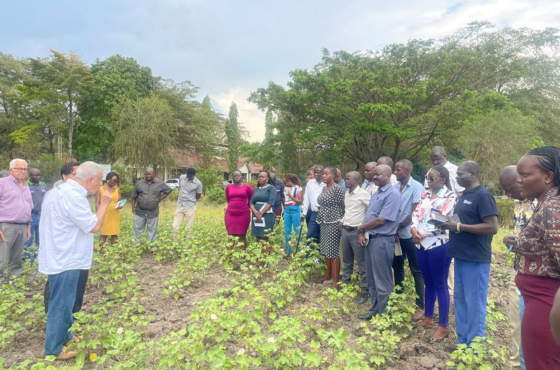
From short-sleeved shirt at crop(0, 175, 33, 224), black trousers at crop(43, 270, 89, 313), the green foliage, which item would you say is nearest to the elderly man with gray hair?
short-sleeved shirt at crop(0, 175, 33, 224)

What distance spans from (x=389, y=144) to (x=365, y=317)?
20.6 m

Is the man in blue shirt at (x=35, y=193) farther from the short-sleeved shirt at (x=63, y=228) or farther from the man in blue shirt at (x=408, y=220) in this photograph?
the man in blue shirt at (x=408, y=220)

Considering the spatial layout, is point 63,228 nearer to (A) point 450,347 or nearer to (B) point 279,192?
(A) point 450,347

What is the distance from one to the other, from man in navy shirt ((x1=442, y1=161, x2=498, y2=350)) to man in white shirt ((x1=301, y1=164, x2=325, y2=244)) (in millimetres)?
2854

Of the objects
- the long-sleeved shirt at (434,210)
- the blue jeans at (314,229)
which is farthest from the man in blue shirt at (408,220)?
the blue jeans at (314,229)

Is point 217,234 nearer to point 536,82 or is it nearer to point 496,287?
point 496,287

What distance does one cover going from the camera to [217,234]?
802 centimetres

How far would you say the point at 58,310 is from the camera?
310cm

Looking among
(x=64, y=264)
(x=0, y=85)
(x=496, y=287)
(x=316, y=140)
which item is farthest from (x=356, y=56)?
(x=0, y=85)

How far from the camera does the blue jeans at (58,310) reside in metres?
3.09

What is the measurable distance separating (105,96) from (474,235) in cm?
2505

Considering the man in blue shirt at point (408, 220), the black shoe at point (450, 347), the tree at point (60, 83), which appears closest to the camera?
the black shoe at point (450, 347)

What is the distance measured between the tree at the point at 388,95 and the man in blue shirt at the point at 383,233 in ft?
43.5

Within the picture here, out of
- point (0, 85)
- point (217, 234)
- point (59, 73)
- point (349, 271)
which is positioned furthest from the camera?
point (0, 85)
